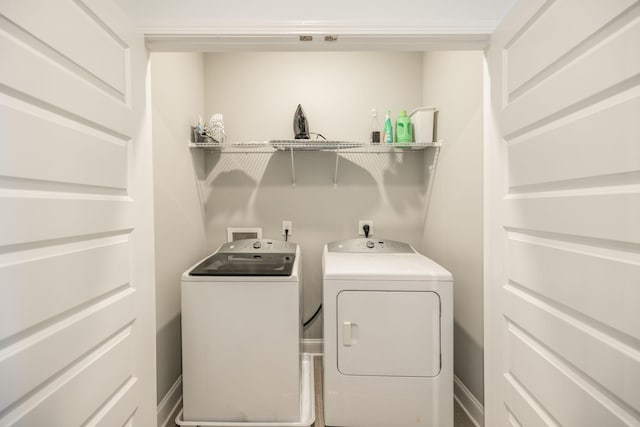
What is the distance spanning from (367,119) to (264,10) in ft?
4.47

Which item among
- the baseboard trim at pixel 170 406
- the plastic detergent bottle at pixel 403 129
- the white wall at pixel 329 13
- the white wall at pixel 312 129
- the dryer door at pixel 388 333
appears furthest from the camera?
the white wall at pixel 312 129

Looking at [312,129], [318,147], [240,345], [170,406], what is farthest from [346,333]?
[312,129]

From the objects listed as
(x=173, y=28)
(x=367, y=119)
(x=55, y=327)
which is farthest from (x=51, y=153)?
(x=367, y=119)

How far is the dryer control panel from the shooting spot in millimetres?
2004

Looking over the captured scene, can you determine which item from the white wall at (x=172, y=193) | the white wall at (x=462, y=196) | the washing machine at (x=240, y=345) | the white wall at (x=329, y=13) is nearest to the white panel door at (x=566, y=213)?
the white wall at (x=329, y=13)

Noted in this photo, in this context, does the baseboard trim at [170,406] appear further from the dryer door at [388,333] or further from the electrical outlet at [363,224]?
the electrical outlet at [363,224]

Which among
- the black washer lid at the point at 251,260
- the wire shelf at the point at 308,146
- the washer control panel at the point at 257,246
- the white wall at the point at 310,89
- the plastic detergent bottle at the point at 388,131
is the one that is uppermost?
the white wall at the point at 310,89

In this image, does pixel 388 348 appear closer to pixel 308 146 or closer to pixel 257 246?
pixel 257 246

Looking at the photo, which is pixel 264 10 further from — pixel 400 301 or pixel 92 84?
pixel 400 301

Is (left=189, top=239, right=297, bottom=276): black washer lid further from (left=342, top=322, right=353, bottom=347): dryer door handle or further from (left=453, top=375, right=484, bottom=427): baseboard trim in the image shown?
(left=453, top=375, right=484, bottom=427): baseboard trim

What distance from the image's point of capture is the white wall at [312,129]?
7.38 ft

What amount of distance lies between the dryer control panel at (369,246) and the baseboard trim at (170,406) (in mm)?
1322

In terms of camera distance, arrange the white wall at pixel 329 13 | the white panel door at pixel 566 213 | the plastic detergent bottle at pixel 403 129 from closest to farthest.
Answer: the white panel door at pixel 566 213 < the white wall at pixel 329 13 < the plastic detergent bottle at pixel 403 129

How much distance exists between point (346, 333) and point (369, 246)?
0.77 m
